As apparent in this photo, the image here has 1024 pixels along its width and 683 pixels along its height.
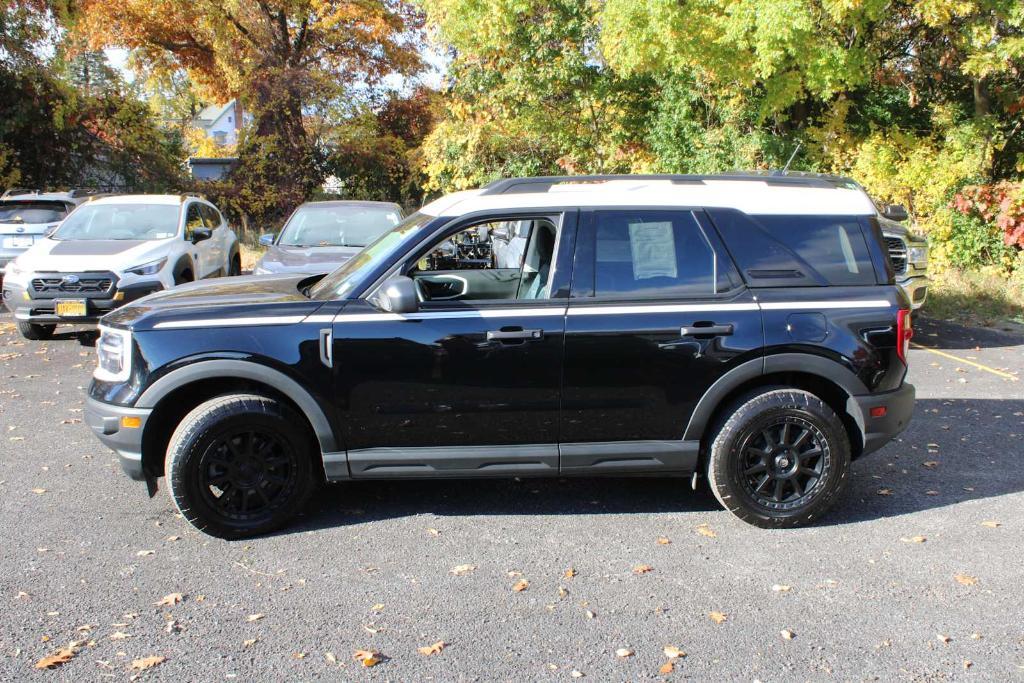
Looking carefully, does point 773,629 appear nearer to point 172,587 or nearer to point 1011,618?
point 1011,618

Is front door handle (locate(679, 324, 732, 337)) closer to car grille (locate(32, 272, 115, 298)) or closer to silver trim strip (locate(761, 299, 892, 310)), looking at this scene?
silver trim strip (locate(761, 299, 892, 310))

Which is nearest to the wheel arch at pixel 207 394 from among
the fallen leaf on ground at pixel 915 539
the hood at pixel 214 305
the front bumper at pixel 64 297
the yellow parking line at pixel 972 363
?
the hood at pixel 214 305

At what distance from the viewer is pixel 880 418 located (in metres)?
4.91

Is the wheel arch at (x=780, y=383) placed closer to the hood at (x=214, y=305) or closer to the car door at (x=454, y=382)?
the car door at (x=454, y=382)

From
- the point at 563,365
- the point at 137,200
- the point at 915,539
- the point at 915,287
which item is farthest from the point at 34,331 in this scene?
the point at 915,287

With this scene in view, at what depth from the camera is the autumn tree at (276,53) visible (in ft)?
77.6

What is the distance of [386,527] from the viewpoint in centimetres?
491

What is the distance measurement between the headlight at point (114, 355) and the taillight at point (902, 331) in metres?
4.14

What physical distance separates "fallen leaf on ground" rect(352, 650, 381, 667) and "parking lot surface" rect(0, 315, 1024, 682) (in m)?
0.03

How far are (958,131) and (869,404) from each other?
12259mm

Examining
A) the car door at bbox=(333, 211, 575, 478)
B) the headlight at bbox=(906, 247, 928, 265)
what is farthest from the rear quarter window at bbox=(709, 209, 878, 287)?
the headlight at bbox=(906, 247, 928, 265)

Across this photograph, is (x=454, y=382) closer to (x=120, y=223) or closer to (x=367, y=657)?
(x=367, y=657)

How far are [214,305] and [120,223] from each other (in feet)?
23.6

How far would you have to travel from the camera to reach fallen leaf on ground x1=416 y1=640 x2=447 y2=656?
3.60 metres
